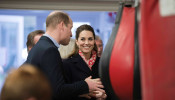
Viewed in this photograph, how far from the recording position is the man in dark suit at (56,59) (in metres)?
1.53

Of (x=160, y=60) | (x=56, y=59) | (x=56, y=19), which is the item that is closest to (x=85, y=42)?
(x=56, y=19)

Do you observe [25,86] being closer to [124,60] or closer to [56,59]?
[124,60]

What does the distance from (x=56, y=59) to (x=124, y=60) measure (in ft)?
1.82

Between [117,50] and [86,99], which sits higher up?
[117,50]

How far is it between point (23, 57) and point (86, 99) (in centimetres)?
149

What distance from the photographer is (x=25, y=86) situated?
2.48ft

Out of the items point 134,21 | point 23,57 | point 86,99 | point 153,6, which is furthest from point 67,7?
point 153,6

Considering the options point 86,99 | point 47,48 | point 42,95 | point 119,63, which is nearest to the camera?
point 42,95

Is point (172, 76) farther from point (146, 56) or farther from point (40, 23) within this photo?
point (40, 23)

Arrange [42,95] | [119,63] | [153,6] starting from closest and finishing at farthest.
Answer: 1. [42,95]
2. [153,6]
3. [119,63]

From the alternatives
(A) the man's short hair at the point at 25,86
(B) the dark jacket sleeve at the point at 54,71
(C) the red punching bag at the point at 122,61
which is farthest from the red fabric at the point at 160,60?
(B) the dark jacket sleeve at the point at 54,71

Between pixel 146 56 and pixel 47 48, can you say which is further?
pixel 47 48

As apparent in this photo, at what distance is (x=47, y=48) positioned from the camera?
1.55 m

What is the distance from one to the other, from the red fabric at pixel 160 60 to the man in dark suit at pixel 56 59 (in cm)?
76
